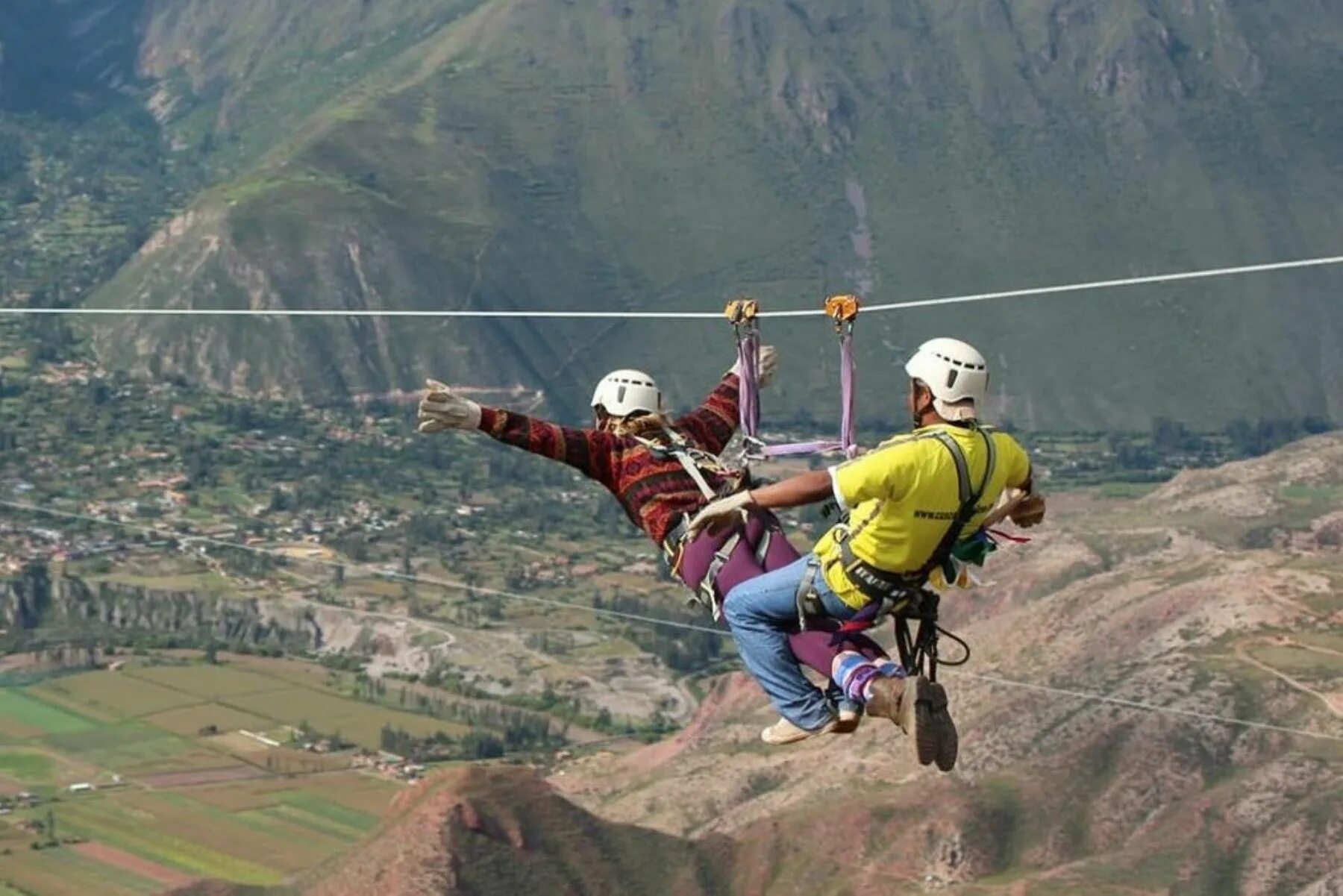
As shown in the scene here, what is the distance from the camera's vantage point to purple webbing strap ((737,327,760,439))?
22.5m

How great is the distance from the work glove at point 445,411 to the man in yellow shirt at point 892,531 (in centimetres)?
302

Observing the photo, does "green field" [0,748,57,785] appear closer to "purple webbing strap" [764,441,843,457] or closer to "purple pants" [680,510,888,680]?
"purple pants" [680,510,888,680]

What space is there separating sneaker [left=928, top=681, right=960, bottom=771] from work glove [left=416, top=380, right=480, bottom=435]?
494 centimetres

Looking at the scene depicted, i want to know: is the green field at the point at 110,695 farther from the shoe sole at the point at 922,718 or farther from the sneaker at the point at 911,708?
the shoe sole at the point at 922,718

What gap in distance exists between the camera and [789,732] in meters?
20.5

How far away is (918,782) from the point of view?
99.6 metres

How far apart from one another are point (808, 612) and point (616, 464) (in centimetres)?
326

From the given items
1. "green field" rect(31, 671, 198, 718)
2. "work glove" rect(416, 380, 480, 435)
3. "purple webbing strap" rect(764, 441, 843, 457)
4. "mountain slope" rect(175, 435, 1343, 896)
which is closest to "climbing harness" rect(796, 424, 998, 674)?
"purple webbing strap" rect(764, 441, 843, 457)

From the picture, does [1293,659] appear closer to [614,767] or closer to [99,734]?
[614,767]

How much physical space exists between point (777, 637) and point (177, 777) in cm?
10708

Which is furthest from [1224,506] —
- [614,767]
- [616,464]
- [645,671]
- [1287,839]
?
[616,464]

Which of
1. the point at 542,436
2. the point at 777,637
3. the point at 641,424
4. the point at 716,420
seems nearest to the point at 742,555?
the point at 777,637

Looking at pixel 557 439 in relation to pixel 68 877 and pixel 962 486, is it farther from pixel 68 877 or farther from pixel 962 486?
pixel 68 877

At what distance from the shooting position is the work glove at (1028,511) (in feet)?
65.8
